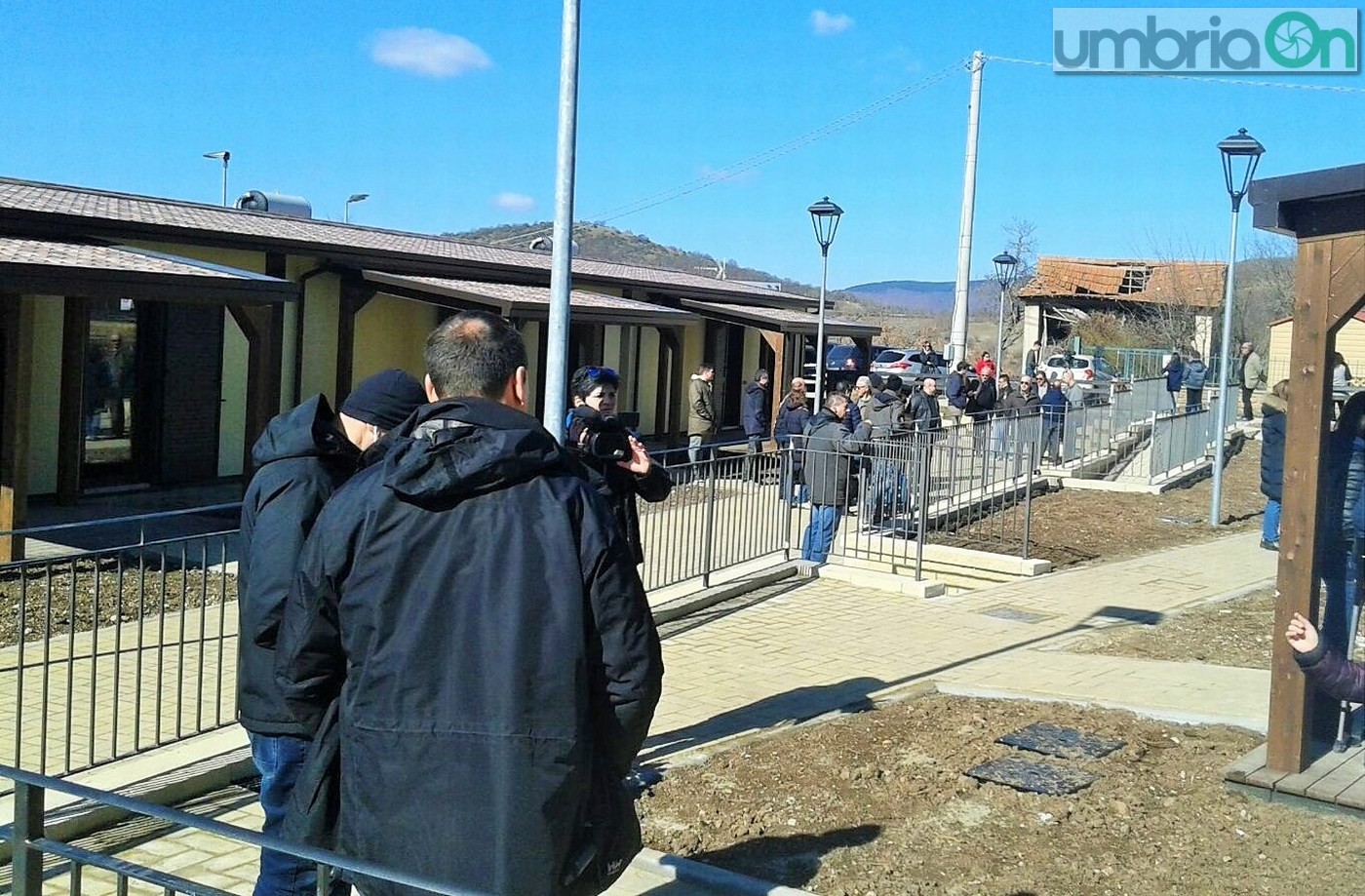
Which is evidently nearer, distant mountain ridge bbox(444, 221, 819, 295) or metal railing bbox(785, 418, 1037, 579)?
metal railing bbox(785, 418, 1037, 579)

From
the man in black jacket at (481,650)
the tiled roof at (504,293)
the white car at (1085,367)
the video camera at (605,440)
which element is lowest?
the man in black jacket at (481,650)

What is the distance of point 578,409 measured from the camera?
5.66 meters

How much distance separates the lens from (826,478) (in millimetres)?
11578

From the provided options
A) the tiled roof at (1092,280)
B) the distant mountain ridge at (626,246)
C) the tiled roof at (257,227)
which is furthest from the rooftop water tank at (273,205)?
the distant mountain ridge at (626,246)

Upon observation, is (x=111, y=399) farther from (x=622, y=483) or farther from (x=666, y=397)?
(x=666, y=397)

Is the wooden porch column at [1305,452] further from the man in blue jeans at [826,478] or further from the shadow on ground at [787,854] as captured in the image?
the man in blue jeans at [826,478]

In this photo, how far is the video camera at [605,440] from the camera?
5.43m

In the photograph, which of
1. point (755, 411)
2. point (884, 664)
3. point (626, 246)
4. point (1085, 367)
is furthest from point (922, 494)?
point (626, 246)

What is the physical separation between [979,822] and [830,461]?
251 inches

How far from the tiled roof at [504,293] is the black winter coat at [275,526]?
1225 centimetres

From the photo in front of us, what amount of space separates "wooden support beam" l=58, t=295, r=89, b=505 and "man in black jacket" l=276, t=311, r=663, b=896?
1236 centimetres

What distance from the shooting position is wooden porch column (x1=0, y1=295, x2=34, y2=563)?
10.9 meters

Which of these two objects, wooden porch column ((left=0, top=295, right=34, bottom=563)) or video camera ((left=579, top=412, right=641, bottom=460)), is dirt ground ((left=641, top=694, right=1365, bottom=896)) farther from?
wooden porch column ((left=0, top=295, right=34, bottom=563))

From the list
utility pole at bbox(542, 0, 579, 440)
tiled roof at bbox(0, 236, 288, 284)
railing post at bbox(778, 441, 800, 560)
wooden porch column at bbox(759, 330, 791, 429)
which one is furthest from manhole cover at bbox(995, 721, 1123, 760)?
wooden porch column at bbox(759, 330, 791, 429)
